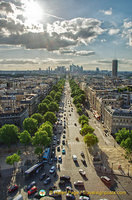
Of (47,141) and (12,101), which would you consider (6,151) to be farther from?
(12,101)

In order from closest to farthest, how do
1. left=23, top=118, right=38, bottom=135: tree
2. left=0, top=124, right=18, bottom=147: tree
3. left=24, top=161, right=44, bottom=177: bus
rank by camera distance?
1. left=24, top=161, right=44, bottom=177: bus
2. left=0, top=124, right=18, bottom=147: tree
3. left=23, top=118, right=38, bottom=135: tree

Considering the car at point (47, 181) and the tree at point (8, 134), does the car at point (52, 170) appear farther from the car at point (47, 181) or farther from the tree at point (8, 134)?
the tree at point (8, 134)

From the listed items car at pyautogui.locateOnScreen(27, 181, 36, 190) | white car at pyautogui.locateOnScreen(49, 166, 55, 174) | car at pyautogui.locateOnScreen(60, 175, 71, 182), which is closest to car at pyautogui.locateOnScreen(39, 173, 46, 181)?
white car at pyautogui.locateOnScreen(49, 166, 55, 174)

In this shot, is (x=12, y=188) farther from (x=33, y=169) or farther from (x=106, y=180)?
(x=106, y=180)

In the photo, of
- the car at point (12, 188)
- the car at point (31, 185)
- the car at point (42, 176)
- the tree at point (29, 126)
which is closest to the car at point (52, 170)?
the car at point (42, 176)

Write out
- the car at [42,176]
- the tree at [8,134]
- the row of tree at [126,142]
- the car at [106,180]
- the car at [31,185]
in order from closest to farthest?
the car at [31,185] → the car at [106,180] → the car at [42,176] → the row of tree at [126,142] → the tree at [8,134]

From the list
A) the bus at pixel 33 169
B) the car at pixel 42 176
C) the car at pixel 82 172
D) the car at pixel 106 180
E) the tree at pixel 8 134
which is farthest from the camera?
the tree at pixel 8 134

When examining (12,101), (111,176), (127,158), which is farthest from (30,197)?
(12,101)

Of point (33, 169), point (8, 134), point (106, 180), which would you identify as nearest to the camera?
point (106, 180)

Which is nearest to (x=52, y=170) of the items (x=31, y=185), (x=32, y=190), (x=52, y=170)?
(x=52, y=170)

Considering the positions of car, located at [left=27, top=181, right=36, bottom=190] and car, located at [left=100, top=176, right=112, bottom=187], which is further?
car, located at [left=100, top=176, right=112, bottom=187]

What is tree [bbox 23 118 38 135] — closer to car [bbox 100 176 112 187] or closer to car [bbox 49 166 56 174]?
car [bbox 49 166 56 174]
